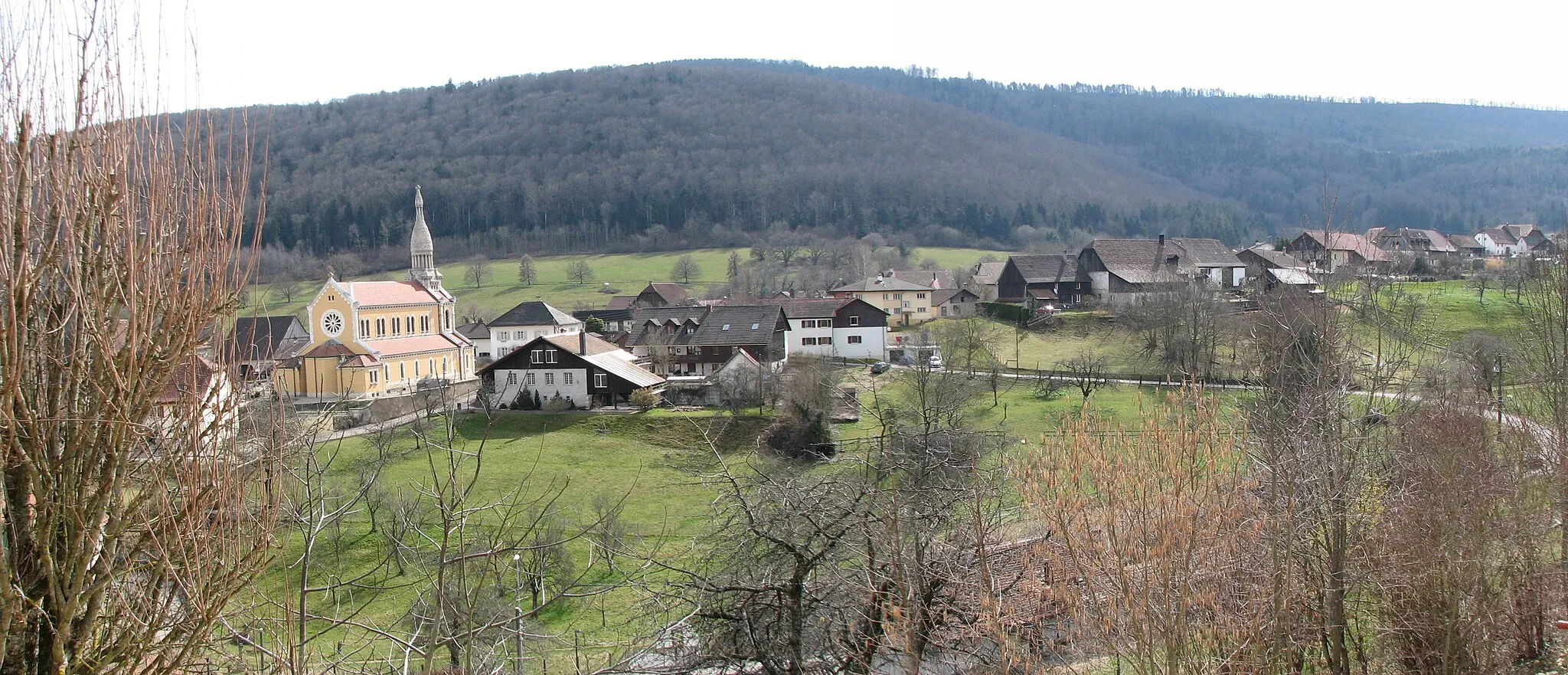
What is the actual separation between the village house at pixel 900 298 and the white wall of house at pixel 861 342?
528 inches

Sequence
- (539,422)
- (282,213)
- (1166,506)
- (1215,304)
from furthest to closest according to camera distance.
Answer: (282,213) < (1215,304) < (539,422) < (1166,506)

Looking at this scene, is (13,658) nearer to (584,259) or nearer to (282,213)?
(584,259)

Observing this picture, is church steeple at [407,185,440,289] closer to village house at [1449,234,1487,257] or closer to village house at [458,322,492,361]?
village house at [458,322,492,361]

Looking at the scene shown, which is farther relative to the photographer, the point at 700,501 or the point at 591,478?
the point at 591,478

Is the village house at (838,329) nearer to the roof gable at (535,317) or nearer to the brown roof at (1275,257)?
the roof gable at (535,317)

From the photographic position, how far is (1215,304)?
44.2 metres

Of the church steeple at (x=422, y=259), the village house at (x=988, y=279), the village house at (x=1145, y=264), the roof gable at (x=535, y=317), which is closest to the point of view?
the church steeple at (x=422, y=259)

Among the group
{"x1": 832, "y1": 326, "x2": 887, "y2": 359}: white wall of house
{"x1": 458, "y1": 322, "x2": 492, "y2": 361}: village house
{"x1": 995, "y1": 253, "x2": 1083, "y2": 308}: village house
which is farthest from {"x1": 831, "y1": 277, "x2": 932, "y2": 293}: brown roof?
{"x1": 458, "y1": 322, "x2": 492, "y2": 361}: village house

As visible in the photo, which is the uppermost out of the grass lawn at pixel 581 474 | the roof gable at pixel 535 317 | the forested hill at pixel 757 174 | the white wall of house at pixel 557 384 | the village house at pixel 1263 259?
the forested hill at pixel 757 174

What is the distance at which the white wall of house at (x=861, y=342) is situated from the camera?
5041 centimetres

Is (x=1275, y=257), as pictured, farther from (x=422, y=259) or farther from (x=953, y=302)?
(x=422, y=259)

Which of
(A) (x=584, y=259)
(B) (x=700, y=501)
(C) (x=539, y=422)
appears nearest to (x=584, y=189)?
(A) (x=584, y=259)

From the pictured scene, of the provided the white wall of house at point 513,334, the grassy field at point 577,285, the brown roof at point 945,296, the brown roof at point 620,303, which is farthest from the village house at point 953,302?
the grassy field at point 577,285

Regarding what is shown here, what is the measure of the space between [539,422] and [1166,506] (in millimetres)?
32640
